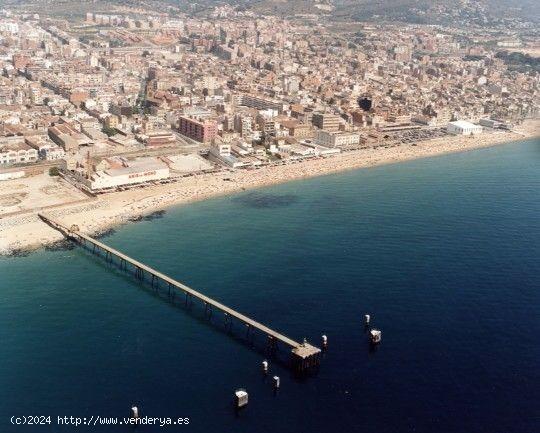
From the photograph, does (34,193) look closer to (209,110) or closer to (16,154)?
(16,154)

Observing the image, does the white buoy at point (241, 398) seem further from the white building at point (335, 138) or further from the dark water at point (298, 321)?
the white building at point (335, 138)

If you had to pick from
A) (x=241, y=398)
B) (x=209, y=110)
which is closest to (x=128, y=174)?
(x=209, y=110)

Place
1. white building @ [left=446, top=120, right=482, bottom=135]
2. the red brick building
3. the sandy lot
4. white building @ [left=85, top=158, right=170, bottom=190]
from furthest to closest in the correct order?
white building @ [left=446, top=120, right=482, bottom=135]
the red brick building
white building @ [left=85, top=158, right=170, bottom=190]
the sandy lot

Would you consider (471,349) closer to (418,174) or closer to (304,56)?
(418,174)

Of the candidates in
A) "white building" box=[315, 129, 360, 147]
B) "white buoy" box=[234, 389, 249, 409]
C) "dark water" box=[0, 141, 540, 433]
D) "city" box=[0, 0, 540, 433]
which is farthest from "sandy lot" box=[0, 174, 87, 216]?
"white building" box=[315, 129, 360, 147]

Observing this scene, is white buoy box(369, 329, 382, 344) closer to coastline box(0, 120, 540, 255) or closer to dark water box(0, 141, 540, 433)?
dark water box(0, 141, 540, 433)
